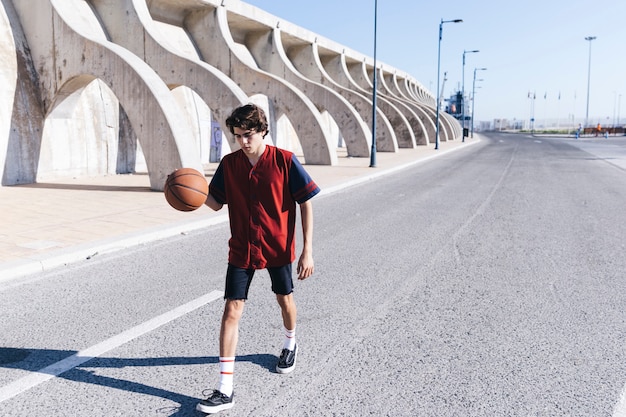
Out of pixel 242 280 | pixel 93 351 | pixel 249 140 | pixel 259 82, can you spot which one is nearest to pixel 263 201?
pixel 249 140

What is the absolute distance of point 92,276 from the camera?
19.1 ft

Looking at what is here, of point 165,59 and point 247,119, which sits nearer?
point 247,119

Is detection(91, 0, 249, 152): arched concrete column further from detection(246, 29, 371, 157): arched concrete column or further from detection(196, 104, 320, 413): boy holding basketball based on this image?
detection(196, 104, 320, 413): boy holding basketball

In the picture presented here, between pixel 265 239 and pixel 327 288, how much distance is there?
2354 mm

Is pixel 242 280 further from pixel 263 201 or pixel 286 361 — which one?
pixel 286 361

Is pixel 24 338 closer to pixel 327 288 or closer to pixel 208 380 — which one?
pixel 208 380

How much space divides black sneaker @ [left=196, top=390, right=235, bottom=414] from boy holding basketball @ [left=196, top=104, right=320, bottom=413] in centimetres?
6

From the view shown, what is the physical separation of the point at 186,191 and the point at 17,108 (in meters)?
12.8

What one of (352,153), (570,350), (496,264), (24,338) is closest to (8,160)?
(24,338)

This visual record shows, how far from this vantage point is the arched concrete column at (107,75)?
1230 centimetres

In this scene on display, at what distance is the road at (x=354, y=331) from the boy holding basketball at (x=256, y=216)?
1.89 feet

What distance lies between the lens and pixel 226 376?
10.2ft

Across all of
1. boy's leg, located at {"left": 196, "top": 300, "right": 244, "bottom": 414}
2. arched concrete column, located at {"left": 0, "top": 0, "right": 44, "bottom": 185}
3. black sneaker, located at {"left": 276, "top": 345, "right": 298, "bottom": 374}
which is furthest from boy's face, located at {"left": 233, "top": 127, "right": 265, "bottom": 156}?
arched concrete column, located at {"left": 0, "top": 0, "right": 44, "bottom": 185}

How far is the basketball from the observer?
3.46 metres
